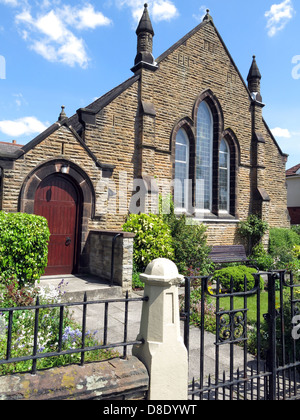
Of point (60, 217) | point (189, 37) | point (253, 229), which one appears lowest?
point (253, 229)

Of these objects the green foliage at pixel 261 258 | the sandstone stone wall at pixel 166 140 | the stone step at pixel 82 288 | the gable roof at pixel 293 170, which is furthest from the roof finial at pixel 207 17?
the gable roof at pixel 293 170

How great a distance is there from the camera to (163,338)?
257 cm

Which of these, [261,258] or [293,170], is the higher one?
[293,170]

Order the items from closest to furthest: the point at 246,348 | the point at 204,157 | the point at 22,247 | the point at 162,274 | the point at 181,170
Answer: the point at 162,274
the point at 246,348
the point at 22,247
the point at 181,170
the point at 204,157

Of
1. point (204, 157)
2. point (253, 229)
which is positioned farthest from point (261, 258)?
point (204, 157)

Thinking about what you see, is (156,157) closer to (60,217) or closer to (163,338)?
(60,217)

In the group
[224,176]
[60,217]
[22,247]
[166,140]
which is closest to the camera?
[22,247]

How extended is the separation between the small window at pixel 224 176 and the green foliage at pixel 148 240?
4.84 meters

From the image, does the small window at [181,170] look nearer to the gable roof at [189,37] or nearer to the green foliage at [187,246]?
the green foliage at [187,246]

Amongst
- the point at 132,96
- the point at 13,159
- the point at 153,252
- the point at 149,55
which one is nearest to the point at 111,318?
the point at 153,252

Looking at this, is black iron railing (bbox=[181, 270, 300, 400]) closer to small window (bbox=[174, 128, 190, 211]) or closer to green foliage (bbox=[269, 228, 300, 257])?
small window (bbox=[174, 128, 190, 211])

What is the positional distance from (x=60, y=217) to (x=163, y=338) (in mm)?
6964

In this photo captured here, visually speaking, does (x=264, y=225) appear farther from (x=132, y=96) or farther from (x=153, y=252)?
(x=132, y=96)

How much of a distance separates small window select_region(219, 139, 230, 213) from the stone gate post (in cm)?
1140
